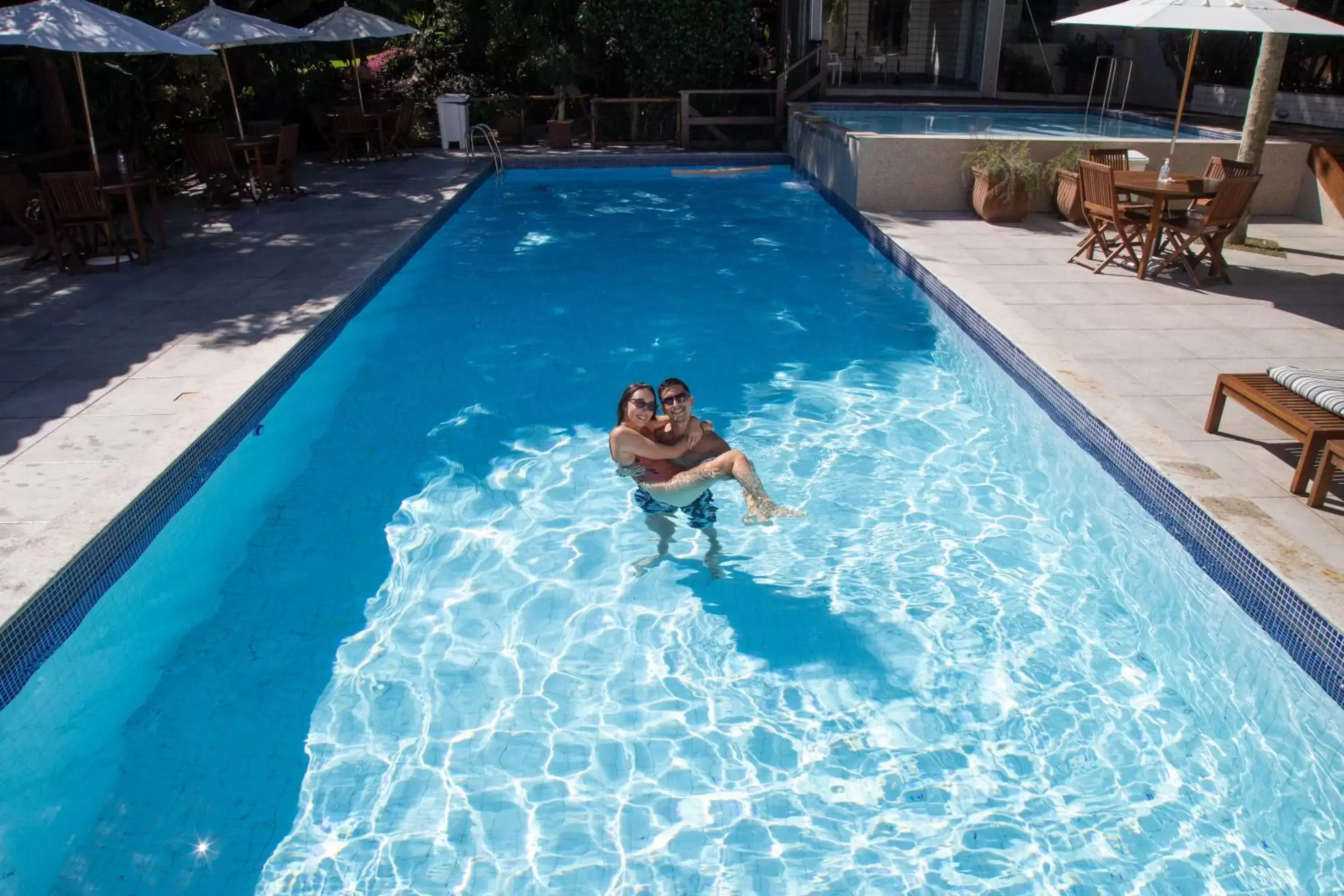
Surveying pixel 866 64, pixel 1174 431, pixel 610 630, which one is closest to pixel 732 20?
pixel 866 64

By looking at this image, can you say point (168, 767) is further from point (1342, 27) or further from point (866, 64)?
point (866, 64)

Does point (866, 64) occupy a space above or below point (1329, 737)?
above

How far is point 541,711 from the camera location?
13.4ft

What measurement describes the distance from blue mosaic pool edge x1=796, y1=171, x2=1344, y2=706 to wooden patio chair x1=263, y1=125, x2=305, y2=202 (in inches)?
367

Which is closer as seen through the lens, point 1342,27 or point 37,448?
point 37,448

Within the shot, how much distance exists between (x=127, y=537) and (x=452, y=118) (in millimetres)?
13971

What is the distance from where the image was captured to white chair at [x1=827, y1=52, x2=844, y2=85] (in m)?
21.4

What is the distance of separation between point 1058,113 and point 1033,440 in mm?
13431

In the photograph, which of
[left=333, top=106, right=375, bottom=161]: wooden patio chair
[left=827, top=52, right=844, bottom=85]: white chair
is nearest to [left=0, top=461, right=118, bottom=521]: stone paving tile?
[left=333, top=106, right=375, bottom=161]: wooden patio chair

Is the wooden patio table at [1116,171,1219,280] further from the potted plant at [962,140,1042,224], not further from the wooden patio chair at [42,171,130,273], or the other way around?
the wooden patio chair at [42,171,130,273]

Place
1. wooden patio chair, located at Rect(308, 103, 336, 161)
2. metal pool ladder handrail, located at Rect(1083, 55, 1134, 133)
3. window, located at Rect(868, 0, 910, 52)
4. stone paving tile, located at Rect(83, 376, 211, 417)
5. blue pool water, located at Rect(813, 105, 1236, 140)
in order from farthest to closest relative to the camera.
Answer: window, located at Rect(868, 0, 910, 52), metal pool ladder handrail, located at Rect(1083, 55, 1134, 133), wooden patio chair, located at Rect(308, 103, 336, 161), blue pool water, located at Rect(813, 105, 1236, 140), stone paving tile, located at Rect(83, 376, 211, 417)

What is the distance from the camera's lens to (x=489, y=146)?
1711 centimetres

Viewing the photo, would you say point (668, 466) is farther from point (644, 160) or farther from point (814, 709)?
point (644, 160)

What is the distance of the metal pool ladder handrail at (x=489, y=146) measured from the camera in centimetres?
1541
